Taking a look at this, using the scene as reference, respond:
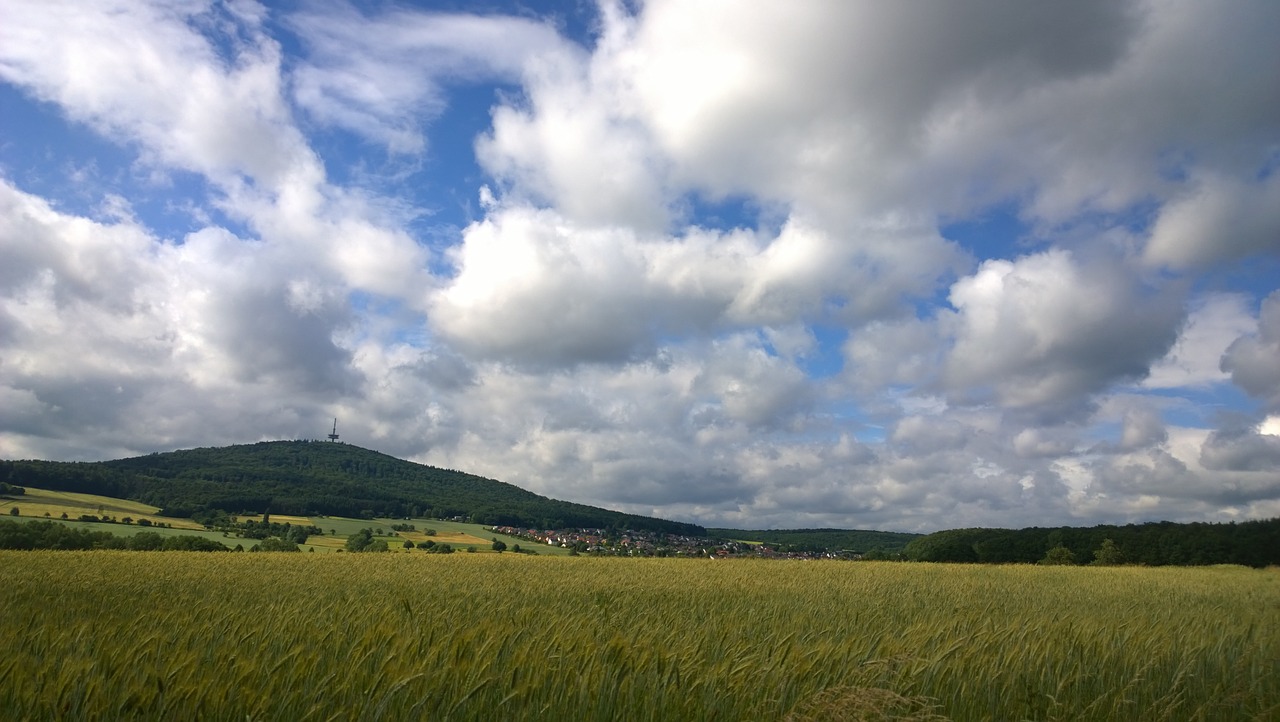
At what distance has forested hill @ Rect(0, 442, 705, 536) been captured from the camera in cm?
8350

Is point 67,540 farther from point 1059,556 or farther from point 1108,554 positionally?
point 1108,554

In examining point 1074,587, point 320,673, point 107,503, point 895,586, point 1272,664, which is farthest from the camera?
point 107,503

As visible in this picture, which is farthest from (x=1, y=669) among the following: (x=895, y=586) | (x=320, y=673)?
(x=895, y=586)

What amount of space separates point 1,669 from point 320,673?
5.84ft

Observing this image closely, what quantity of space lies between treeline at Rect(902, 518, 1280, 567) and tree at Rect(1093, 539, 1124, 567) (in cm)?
15

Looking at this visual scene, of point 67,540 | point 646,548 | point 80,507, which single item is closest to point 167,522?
point 80,507

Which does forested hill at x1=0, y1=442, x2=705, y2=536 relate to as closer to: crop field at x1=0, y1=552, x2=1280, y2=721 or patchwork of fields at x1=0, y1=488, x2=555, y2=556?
patchwork of fields at x1=0, y1=488, x2=555, y2=556

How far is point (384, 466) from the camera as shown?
162375 millimetres

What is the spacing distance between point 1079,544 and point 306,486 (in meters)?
111

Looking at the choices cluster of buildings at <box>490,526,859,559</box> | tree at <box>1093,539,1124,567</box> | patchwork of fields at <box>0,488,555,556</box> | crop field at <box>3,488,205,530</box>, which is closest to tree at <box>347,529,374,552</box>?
patchwork of fields at <box>0,488,555,556</box>

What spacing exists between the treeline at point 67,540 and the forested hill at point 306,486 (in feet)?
145

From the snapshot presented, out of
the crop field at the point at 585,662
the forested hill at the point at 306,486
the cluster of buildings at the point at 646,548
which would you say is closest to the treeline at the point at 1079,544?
the cluster of buildings at the point at 646,548

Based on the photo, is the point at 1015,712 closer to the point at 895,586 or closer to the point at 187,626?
the point at 187,626

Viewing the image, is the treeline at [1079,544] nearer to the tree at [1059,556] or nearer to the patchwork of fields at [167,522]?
the tree at [1059,556]
